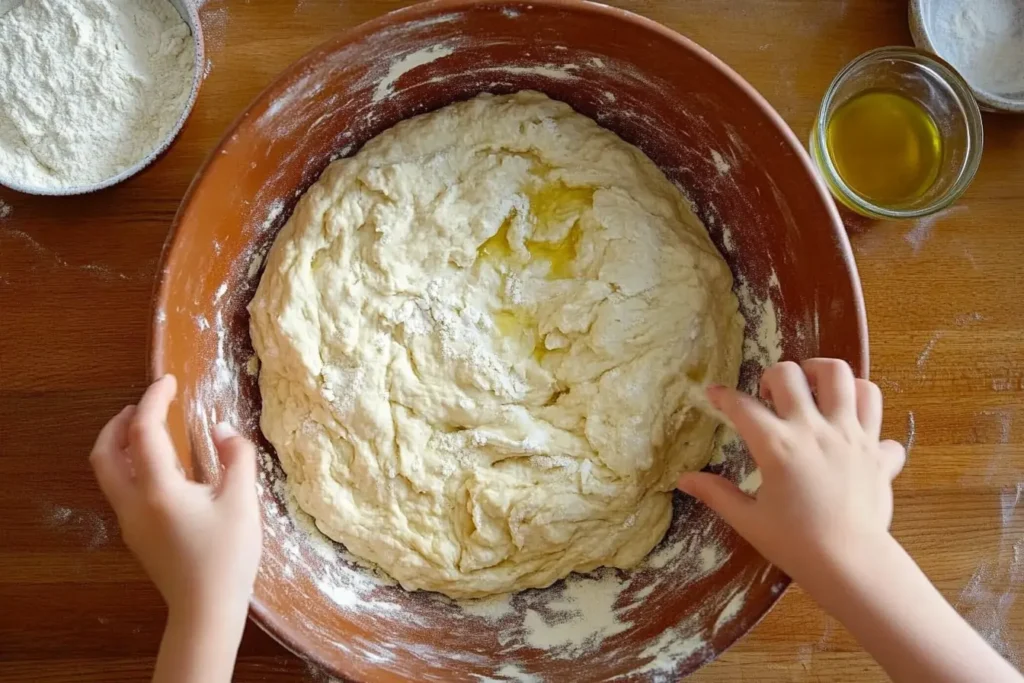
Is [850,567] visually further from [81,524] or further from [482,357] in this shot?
[81,524]

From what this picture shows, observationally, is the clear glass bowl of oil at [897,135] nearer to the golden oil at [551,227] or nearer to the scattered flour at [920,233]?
the scattered flour at [920,233]

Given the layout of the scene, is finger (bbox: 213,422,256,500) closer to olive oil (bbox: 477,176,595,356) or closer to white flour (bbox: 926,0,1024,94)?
olive oil (bbox: 477,176,595,356)

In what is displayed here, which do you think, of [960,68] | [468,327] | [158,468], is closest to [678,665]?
[468,327]

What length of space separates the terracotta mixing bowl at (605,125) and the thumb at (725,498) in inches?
4.0

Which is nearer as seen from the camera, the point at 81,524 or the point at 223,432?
the point at 223,432

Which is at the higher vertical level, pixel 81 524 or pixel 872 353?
pixel 872 353

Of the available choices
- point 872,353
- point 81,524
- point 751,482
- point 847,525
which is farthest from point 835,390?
point 81,524

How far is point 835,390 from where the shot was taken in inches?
42.1

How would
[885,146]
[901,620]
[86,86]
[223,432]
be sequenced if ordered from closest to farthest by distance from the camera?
1. [901,620]
2. [223,432]
3. [86,86]
4. [885,146]

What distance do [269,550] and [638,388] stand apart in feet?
2.17

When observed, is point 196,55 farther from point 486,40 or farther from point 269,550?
point 269,550

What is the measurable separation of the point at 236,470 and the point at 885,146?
1247 millimetres

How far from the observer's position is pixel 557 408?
1360 mm

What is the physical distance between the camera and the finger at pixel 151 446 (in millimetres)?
1026
